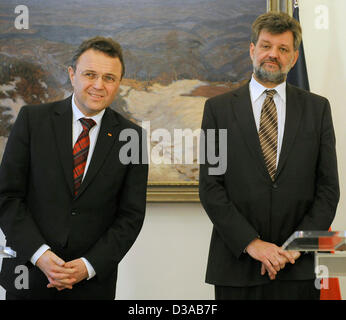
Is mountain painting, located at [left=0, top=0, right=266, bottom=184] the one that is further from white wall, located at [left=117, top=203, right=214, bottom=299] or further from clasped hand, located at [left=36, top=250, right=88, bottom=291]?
clasped hand, located at [left=36, top=250, right=88, bottom=291]

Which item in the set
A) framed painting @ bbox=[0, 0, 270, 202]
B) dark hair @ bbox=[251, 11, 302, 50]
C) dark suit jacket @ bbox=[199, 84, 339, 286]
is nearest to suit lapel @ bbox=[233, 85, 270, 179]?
dark suit jacket @ bbox=[199, 84, 339, 286]

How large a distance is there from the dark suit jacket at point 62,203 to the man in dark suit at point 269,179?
476mm

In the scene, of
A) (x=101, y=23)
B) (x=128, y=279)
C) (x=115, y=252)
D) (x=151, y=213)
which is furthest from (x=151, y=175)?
(x=115, y=252)

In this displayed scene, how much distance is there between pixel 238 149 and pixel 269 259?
61 cm

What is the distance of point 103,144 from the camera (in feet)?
8.94

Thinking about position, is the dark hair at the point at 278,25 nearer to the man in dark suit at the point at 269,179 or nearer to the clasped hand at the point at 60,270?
the man in dark suit at the point at 269,179

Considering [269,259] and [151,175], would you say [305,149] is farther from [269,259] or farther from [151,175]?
[151,175]

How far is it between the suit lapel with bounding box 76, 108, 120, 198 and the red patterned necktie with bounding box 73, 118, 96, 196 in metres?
0.04

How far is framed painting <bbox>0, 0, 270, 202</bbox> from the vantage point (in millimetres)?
4246

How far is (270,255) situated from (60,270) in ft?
3.30

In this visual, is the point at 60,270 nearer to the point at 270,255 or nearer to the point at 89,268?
the point at 89,268

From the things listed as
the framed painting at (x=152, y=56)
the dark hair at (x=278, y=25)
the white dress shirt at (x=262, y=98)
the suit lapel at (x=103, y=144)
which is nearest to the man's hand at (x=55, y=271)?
the suit lapel at (x=103, y=144)

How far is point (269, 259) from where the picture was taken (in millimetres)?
2527

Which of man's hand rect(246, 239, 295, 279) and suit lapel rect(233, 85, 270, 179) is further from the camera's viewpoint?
suit lapel rect(233, 85, 270, 179)
